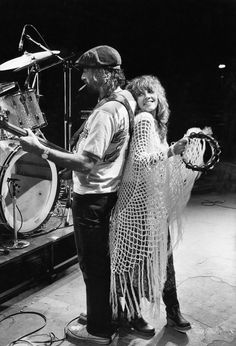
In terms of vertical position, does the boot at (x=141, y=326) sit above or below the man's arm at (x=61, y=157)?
below

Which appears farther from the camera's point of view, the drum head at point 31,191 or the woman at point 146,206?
the drum head at point 31,191

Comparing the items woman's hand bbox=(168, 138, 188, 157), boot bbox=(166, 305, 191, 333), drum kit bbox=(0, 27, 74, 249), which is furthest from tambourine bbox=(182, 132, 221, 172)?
drum kit bbox=(0, 27, 74, 249)

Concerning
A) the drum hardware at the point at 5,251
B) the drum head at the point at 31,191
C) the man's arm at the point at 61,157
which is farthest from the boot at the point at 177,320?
the drum head at the point at 31,191

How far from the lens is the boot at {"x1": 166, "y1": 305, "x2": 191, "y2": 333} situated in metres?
2.55

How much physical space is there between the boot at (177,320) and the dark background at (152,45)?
277 centimetres

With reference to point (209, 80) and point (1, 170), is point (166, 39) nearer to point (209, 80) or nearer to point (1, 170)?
point (209, 80)

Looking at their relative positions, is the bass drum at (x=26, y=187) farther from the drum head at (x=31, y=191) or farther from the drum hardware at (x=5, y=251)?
the drum hardware at (x=5, y=251)

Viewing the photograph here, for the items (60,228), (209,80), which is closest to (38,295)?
(60,228)

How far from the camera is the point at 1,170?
10.9 ft

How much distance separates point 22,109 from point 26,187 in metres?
0.78

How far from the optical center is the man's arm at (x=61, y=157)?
6.25 ft

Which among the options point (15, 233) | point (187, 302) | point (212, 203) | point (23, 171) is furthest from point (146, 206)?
point (212, 203)

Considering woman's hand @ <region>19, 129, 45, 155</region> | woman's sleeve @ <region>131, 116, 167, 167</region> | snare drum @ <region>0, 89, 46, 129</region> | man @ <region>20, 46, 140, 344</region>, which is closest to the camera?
woman's hand @ <region>19, 129, 45, 155</region>

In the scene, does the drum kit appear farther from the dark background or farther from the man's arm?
the man's arm
